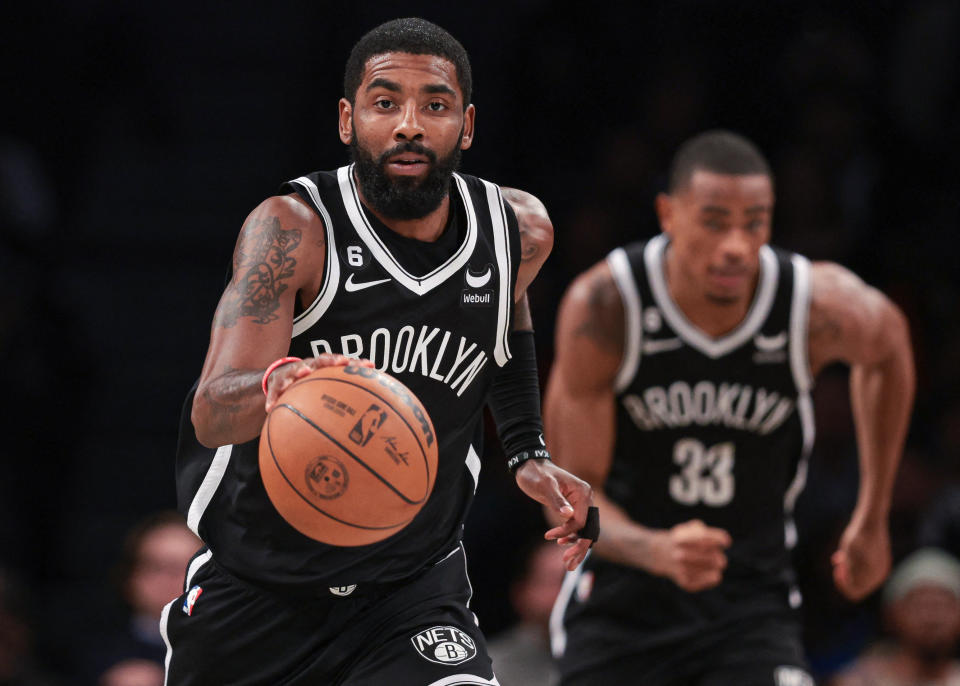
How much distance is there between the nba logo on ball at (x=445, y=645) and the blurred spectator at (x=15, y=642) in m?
3.45

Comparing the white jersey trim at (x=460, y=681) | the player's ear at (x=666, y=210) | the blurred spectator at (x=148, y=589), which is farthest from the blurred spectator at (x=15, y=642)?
the white jersey trim at (x=460, y=681)

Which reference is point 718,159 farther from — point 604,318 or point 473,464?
point 473,464

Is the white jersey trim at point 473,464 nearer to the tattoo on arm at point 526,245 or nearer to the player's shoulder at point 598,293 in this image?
the tattoo on arm at point 526,245

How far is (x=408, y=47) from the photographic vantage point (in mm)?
3451

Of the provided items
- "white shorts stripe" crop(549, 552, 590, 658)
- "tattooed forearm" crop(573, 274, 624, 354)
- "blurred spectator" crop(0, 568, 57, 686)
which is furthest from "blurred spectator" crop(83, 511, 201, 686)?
"tattooed forearm" crop(573, 274, 624, 354)

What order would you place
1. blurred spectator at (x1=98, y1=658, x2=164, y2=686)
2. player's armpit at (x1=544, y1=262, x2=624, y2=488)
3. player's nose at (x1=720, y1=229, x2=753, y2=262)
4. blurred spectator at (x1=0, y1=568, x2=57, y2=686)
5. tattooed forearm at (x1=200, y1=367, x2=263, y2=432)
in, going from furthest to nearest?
blurred spectator at (x1=0, y1=568, x2=57, y2=686)
blurred spectator at (x1=98, y1=658, x2=164, y2=686)
player's armpit at (x1=544, y1=262, x2=624, y2=488)
player's nose at (x1=720, y1=229, x2=753, y2=262)
tattooed forearm at (x1=200, y1=367, x2=263, y2=432)

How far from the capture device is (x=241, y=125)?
10047 millimetres

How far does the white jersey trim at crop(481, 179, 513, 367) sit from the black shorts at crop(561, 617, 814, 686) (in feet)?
4.74

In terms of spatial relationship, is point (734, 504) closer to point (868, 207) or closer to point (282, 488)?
point (282, 488)

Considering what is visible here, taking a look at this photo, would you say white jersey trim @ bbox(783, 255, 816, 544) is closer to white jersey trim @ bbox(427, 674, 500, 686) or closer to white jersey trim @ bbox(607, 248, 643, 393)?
white jersey trim @ bbox(607, 248, 643, 393)

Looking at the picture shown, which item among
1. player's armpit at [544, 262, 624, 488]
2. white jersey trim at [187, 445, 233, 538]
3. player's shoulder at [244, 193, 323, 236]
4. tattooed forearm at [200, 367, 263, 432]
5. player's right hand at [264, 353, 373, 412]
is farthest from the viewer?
player's armpit at [544, 262, 624, 488]

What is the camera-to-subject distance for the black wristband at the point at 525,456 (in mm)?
3768

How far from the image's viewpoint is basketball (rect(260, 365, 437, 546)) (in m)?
2.77

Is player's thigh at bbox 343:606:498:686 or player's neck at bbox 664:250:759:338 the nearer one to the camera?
player's thigh at bbox 343:606:498:686
